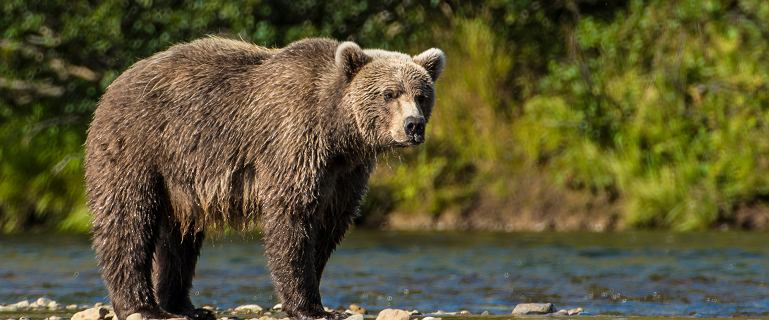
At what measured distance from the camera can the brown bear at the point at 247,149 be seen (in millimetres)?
8133

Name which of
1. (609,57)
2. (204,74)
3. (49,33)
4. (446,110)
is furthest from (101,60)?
(204,74)

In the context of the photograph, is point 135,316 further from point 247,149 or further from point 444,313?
point 444,313

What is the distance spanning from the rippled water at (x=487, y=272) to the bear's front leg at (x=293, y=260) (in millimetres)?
1656

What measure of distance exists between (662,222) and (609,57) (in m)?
1.90

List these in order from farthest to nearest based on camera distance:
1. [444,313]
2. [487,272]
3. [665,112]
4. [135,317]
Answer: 1. [665,112]
2. [487,272]
3. [444,313]
4. [135,317]

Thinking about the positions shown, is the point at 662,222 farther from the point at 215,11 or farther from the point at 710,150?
the point at 215,11

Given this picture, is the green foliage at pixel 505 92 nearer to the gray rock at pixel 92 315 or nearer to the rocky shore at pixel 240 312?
the rocky shore at pixel 240 312

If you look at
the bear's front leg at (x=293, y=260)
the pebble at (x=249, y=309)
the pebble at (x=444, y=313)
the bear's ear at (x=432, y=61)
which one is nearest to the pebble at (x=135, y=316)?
the bear's front leg at (x=293, y=260)

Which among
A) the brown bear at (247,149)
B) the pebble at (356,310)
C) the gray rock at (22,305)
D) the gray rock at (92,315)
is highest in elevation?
the brown bear at (247,149)

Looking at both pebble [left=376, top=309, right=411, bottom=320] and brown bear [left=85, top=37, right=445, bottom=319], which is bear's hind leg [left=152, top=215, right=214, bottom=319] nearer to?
brown bear [left=85, top=37, right=445, bottom=319]

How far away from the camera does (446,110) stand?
15.7 metres

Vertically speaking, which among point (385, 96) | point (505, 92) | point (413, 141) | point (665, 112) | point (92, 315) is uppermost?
point (385, 96)

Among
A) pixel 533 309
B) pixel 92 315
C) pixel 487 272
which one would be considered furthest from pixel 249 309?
pixel 487 272

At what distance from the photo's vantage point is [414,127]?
25.8 ft
